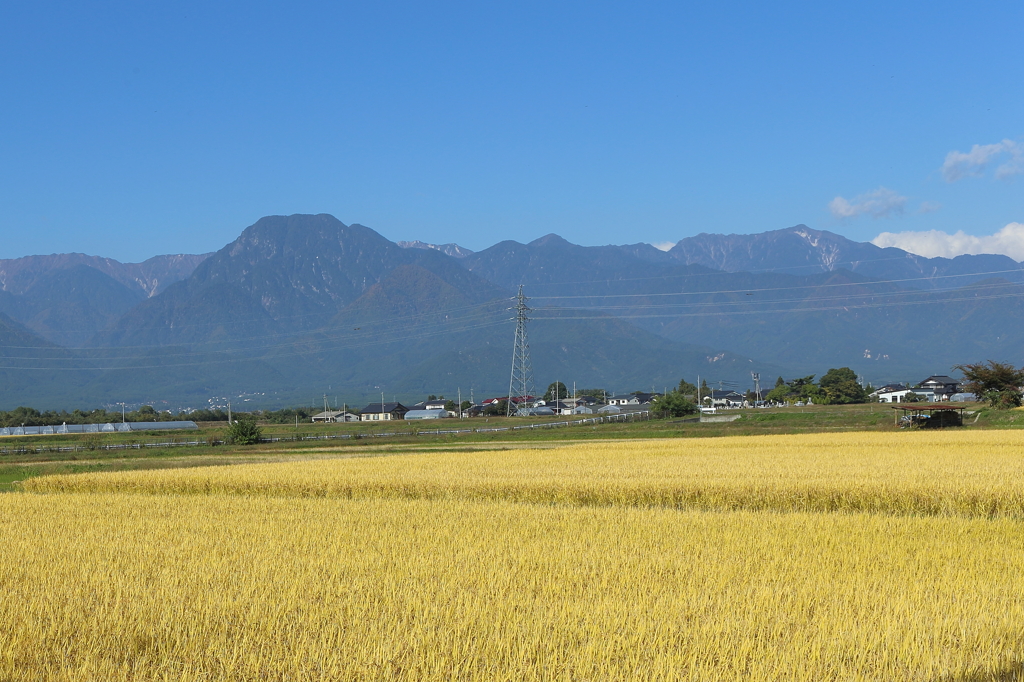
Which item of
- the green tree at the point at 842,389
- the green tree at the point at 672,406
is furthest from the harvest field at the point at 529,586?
the green tree at the point at 842,389

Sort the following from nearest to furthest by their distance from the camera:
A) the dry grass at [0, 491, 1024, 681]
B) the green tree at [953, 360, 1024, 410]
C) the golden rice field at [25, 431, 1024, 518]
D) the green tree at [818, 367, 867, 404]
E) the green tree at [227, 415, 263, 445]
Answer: the dry grass at [0, 491, 1024, 681] → the golden rice field at [25, 431, 1024, 518] → the green tree at [227, 415, 263, 445] → the green tree at [953, 360, 1024, 410] → the green tree at [818, 367, 867, 404]

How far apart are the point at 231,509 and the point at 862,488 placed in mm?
15488

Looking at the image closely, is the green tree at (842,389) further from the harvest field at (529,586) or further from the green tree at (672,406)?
the harvest field at (529,586)

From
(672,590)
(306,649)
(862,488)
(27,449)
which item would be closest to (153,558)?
(306,649)

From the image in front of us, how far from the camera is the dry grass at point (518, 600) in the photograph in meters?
8.43

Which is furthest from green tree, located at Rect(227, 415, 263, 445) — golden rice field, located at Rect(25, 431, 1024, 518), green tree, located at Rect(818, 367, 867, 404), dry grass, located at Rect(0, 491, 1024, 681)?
green tree, located at Rect(818, 367, 867, 404)

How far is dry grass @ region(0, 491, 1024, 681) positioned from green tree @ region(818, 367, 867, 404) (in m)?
170

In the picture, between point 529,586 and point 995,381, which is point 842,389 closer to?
point 995,381

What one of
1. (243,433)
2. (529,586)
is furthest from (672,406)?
(529,586)

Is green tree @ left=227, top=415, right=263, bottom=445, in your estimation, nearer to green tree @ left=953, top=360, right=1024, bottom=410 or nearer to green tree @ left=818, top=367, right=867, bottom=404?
green tree @ left=953, top=360, right=1024, bottom=410

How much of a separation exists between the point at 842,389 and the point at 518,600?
18301cm

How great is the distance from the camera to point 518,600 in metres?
10.5

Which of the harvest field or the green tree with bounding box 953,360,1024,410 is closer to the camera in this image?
the harvest field

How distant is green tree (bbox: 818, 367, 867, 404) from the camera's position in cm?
17875
